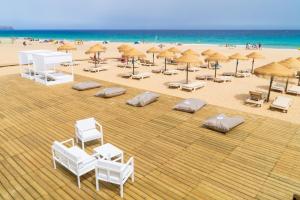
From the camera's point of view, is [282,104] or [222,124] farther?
[282,104]

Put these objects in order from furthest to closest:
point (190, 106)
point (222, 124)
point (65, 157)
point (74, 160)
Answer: point (190, 106)
point (222, 124)
point (65, 157)
point (74, 160)

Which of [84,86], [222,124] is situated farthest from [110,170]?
[84,86]

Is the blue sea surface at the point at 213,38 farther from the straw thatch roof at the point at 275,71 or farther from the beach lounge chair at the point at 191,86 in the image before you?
the straw thatch roof at the point at 275,71

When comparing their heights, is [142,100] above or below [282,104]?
above

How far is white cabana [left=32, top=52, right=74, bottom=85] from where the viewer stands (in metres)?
14.9

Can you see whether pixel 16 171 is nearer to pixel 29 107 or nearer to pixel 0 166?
pixel 0 166

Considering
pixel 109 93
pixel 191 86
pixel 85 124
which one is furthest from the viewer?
pixel 191 86

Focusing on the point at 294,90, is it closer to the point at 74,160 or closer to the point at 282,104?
the point at 282,104

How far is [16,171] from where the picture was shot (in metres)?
6.32

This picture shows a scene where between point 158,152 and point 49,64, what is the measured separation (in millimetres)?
11357

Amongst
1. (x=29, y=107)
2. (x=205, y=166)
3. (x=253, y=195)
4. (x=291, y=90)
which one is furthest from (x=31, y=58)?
(x=291, y=90)

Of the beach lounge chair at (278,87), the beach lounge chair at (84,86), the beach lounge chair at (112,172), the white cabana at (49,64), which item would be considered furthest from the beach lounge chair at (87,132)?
the beach lounge chair at (278,87)

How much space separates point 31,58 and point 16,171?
41.5 feet

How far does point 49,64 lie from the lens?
1544 centimetres
